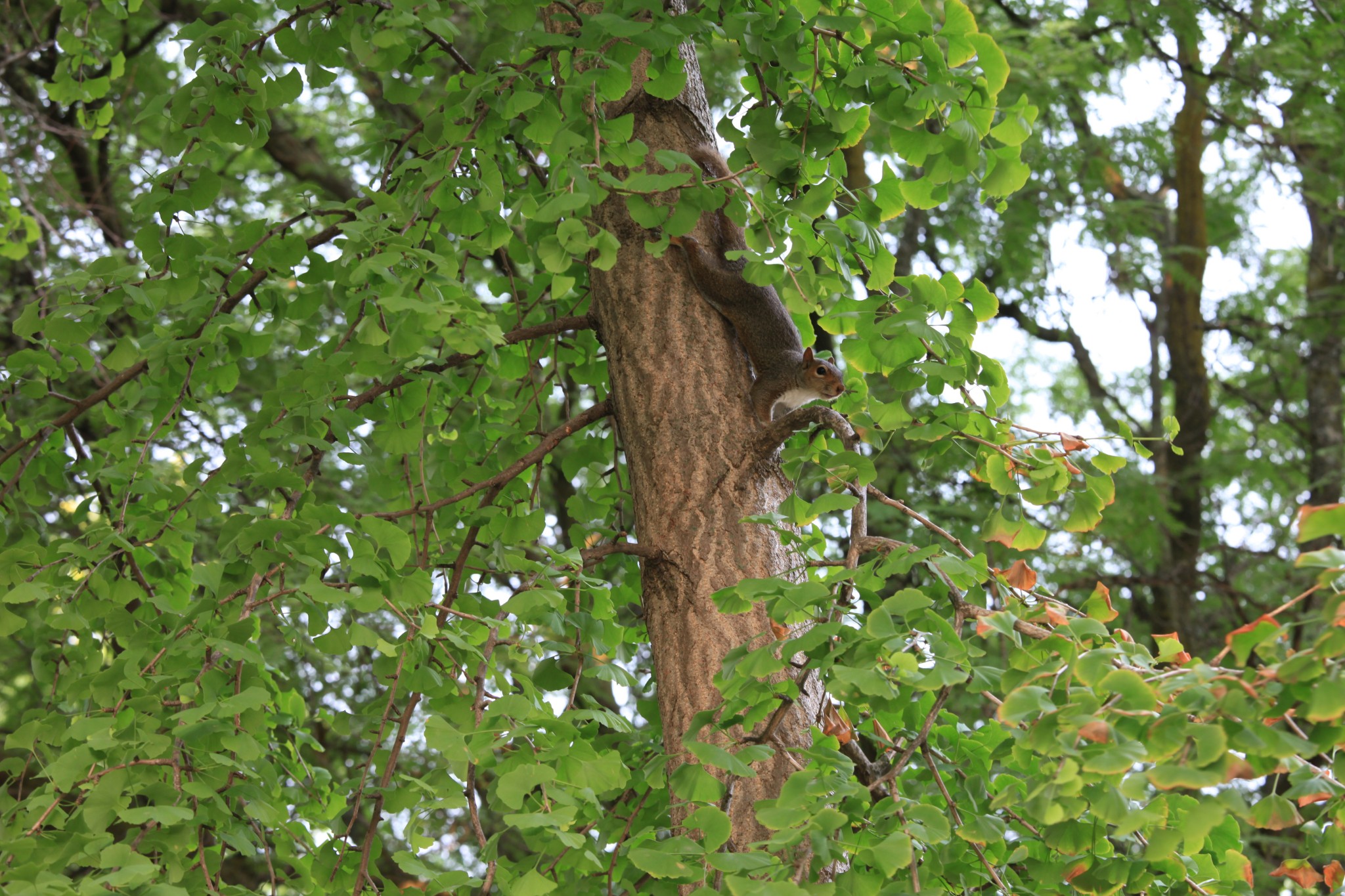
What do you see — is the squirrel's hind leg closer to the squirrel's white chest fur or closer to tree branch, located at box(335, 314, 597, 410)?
the squirrel's white chest fur

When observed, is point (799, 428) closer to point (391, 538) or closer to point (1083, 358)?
point (391, 538)

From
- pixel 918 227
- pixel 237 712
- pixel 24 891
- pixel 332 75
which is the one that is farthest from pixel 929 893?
pixel 918 227

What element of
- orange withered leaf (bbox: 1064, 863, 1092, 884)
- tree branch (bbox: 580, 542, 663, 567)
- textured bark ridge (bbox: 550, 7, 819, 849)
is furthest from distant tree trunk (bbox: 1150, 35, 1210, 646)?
orange withered leaf (bbox: 1064, 863, 1092, 884)

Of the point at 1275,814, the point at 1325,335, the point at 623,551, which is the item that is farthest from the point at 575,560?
the point at 1325,335

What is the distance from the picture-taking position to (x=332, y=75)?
6.07 feet

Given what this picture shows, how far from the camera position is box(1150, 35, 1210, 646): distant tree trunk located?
6160 mm

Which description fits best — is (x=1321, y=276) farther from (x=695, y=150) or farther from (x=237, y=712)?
(x=237, y=712)

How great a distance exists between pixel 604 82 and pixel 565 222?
1.02 ft

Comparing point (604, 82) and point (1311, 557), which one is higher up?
point (604, 82)

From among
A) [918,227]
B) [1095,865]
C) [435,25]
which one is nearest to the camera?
[1095,865]

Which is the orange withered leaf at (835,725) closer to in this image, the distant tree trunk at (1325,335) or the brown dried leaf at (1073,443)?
the brown dried leaf at (1073,443)

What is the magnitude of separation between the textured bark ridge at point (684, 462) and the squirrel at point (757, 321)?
A: 0.03m

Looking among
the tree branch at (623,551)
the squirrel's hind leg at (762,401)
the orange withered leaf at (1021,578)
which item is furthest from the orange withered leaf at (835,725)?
the squirrel's hind leg at (762,401)

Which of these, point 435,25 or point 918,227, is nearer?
point 435,25
